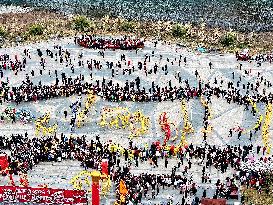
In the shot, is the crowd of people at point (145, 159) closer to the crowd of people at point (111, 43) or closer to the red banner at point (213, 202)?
the red banner at point (213, 202)

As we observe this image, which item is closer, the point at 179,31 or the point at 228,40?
the point at 228,40

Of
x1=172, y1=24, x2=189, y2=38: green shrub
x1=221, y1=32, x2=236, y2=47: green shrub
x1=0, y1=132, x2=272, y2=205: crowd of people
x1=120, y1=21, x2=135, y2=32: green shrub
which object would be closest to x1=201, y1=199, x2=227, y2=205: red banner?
x1=0, y1=132, x2=272, y2=205: crowd of people

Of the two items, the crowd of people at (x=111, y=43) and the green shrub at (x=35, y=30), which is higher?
the green shrub at (x=35, y=30)

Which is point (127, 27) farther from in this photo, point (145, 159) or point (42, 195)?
point (42, 195)

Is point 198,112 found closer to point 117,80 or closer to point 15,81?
point 117,80

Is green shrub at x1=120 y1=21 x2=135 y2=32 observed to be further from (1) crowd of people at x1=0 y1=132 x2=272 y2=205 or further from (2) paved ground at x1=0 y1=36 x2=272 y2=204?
(1) crowd of people at x1=0 y1=132 x2=272 y2=205

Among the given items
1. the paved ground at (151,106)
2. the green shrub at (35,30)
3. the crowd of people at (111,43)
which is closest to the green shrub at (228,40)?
the paved ground at (151,106)

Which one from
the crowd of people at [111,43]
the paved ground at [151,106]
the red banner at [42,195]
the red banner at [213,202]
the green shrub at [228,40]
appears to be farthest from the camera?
the green shrub at [228,40]

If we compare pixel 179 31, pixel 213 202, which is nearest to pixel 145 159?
pixel 213 202

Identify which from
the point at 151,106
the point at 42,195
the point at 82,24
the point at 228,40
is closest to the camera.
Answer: the point at 42,195

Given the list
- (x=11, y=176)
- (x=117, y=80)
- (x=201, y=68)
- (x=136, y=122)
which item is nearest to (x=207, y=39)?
(x=201, y=68)
